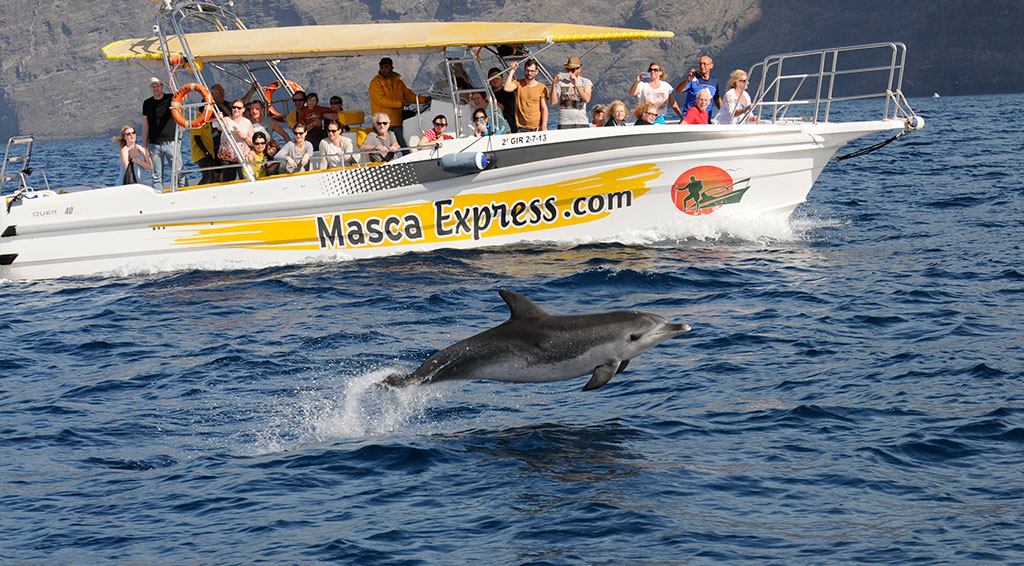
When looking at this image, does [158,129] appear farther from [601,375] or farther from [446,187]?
[601,375]

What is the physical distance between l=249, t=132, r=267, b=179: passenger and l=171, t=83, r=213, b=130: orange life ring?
73 centimetres

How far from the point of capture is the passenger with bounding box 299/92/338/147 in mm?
15961

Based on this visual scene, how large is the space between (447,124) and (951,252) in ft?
23.3

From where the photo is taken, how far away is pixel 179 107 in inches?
584

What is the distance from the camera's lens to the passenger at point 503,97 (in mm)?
15570

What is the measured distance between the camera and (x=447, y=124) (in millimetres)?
15617

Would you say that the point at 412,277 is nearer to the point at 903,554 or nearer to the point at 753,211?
the point at 753,211

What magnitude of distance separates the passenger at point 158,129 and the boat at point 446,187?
351mm

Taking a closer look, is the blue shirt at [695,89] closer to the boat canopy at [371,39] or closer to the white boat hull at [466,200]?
the boat canopy at [371,39]

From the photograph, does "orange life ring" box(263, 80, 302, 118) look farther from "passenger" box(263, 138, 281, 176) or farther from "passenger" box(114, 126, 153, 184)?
"passenger" box(114, 126, 153, 184)

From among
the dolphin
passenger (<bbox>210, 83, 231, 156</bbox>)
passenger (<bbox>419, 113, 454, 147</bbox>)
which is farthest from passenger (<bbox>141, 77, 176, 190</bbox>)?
the dolphin

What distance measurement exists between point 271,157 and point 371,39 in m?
2.15

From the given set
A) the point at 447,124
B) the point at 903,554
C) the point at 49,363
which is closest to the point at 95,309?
the point at 49,363

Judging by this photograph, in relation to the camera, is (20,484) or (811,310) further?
(811,310)
